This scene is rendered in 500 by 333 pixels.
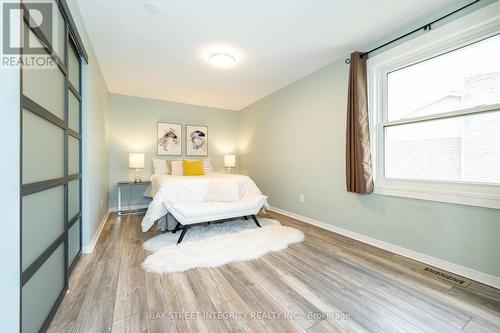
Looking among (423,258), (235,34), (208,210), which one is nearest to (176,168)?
(208,210)

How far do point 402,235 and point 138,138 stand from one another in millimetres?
4710

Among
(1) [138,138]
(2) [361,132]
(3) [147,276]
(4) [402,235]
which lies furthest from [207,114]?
(4) [402,235]

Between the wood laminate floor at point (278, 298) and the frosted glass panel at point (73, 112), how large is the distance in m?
1.30

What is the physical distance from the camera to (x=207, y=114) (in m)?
5.12

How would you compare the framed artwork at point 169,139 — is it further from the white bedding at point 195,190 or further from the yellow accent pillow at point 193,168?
the white bedding at point 195,190

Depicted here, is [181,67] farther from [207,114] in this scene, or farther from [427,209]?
[427,209]

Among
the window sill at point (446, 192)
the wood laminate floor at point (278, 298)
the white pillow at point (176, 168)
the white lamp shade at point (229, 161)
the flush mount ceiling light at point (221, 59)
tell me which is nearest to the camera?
the wood laminate floor at point (278, 298)

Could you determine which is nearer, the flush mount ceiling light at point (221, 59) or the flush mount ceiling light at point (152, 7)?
the flush mount ceiling light at point (152, 7)

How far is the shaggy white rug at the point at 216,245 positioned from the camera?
2002 mm

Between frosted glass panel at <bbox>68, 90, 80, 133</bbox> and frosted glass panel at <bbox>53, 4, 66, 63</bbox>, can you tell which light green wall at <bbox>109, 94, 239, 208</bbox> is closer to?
frosted glass panel at <bbox>68, 90, 80, 133</bbox>

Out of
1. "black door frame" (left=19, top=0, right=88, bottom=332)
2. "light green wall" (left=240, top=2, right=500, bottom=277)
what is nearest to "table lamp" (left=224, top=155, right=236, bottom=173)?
"light green wall" (left=240, top=2, right=500, bottom=277)

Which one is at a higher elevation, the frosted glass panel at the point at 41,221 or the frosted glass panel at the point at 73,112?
the frosted glass panel at the point at 73,112

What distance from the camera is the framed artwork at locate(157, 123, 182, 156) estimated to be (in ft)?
15.0

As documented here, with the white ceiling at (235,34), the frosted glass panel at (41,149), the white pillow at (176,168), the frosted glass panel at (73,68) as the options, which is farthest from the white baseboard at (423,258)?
the frosted glass panel at (73,68)
